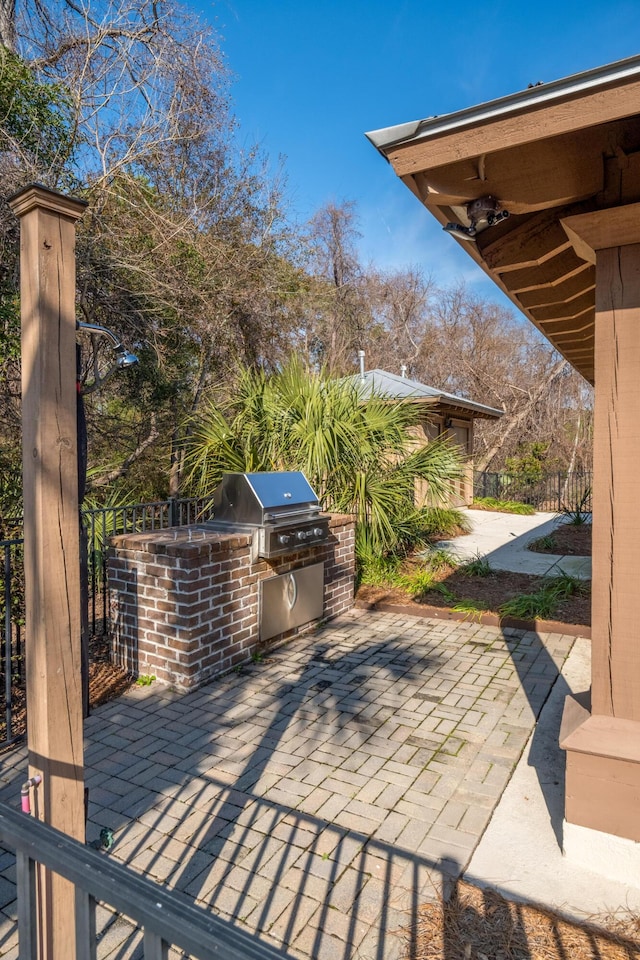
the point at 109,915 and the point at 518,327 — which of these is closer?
the point at 109,915

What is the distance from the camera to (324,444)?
19.2ft

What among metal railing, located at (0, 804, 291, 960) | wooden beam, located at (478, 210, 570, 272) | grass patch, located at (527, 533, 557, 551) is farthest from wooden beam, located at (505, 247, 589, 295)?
grass patch, located at (527, 533, 557, 551)

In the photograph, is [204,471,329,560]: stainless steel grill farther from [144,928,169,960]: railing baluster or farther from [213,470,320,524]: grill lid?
[144,928,169,960]: railing baluster

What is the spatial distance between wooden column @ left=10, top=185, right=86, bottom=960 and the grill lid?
269 cm

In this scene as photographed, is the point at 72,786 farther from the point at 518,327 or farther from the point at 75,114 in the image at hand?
the point at 518,327

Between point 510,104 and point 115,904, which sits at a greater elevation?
point 510,104

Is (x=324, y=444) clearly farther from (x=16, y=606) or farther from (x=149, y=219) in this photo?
(x=149, y=219)

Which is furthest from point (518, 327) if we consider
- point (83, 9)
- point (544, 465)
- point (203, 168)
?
point (83, 9)

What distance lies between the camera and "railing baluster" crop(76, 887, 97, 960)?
1024 mm

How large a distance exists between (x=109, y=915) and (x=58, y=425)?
1666 mm

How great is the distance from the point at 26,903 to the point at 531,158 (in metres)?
2.45

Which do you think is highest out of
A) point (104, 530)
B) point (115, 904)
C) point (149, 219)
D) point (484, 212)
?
point (149, 219)

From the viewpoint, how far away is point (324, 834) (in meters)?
2.38

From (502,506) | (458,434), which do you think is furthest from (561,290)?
(502,506)
